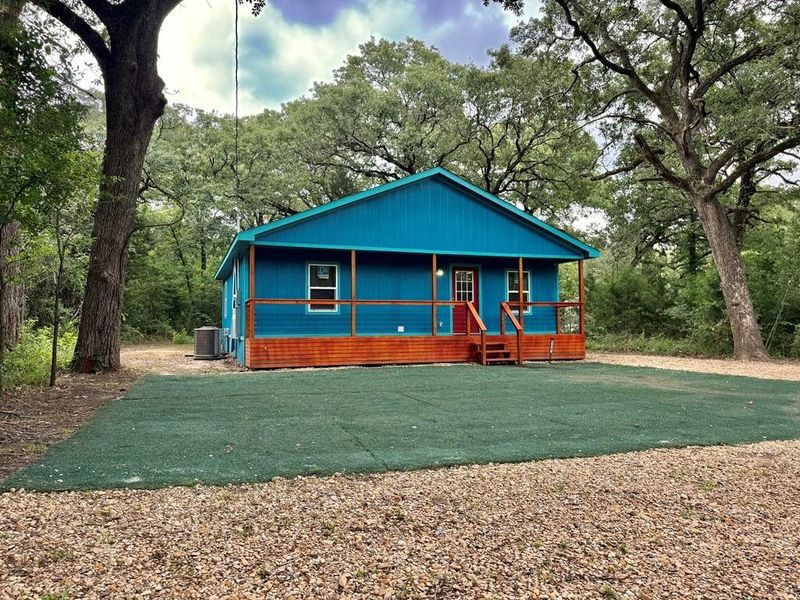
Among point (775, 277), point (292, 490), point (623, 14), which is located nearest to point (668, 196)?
point (775, 277)

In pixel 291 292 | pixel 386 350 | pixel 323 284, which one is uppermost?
pixel 323 284

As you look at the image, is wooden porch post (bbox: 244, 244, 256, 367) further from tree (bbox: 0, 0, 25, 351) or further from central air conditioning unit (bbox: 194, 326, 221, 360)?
tree (bbox: 0, 0, 25, 351)

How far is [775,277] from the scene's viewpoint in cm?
1480

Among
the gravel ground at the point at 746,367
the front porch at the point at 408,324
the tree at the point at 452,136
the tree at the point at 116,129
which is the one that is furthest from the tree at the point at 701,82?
the tree at the point at 116,129

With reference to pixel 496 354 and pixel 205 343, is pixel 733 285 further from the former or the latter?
pixel 205 343

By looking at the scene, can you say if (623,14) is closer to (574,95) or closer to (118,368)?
(574,95)

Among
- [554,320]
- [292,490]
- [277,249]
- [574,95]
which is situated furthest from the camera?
[574,95]

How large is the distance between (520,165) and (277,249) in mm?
13970

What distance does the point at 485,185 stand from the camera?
22.6 m

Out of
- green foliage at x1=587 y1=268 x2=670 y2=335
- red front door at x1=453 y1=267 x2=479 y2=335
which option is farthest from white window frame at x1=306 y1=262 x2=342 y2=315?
green foliage at x1=587 y1=268 x2=670 y2=335

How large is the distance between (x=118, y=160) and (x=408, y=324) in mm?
7476

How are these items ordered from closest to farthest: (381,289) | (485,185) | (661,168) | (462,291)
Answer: (381,289), (462,291), (661,168), (485,185)

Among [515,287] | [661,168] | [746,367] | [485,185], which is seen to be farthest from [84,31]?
[485,185]

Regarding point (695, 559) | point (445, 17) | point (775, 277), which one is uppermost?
point (445, 17)
